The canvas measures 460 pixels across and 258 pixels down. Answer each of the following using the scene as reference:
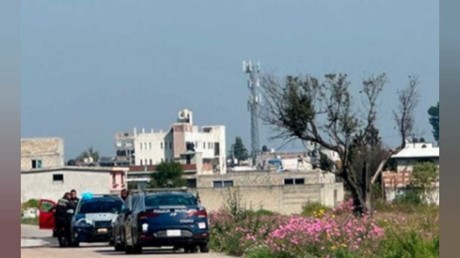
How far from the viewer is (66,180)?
85.2m

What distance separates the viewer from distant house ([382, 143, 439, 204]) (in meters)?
56.8

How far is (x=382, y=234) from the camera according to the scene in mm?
22531

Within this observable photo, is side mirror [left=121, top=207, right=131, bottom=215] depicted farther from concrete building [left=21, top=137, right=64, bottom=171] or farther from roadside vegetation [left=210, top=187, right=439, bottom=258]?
concrete building [left=21, top=137, right=64, bottom=171]

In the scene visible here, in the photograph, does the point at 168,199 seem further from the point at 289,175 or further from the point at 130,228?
the point at 289,175

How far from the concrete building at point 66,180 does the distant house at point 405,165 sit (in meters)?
18.9

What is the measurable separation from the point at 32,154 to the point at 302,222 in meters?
75.2

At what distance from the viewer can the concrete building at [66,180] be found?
80625 millimetres

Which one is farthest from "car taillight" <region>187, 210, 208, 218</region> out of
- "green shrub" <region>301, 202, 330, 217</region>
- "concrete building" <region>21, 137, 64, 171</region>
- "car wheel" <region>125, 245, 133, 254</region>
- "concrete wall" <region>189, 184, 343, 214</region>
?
"concrete building" <region>21, 137, 64, 171</region>

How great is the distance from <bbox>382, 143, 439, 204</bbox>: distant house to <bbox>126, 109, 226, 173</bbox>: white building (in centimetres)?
3433

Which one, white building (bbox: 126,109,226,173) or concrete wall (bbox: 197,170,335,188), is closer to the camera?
concrete wall (bbox: 197,170,335,188)

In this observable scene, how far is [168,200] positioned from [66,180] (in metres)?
57.1

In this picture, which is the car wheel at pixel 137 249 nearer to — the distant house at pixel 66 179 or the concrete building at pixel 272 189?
the concrete building at pixel 272 189

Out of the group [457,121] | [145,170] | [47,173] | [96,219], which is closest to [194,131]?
[145,170]

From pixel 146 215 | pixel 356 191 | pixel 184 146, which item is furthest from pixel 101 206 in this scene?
pixel 184 146
